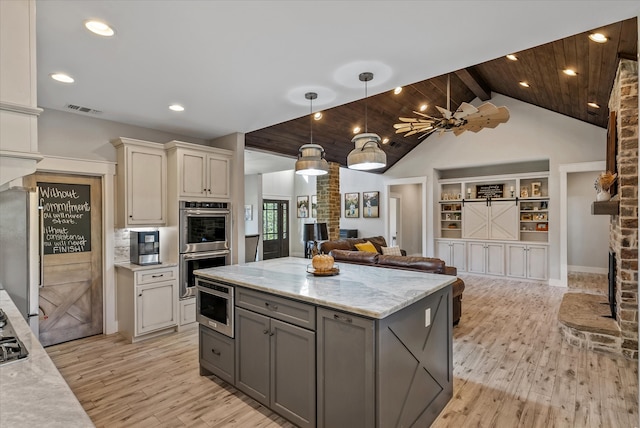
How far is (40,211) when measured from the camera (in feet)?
10.4

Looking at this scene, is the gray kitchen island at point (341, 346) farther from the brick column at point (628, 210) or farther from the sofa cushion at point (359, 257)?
the brick column at point (628, 210)

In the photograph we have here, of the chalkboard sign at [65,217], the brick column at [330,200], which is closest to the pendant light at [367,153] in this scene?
the chalkboard sign at [65,217]

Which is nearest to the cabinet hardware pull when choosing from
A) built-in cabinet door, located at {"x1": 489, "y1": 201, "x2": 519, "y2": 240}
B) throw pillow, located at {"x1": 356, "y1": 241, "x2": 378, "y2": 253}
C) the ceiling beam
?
throw pillow, located at {"x1": 356, "y1": 241, "x2": 378, "y2": 253}

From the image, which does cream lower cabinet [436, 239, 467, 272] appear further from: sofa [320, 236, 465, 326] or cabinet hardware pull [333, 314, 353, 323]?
cabinet hardware pull [333, 314, 353, 323]

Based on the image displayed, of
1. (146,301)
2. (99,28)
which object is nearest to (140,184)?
(146,301)

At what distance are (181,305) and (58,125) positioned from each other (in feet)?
8.11

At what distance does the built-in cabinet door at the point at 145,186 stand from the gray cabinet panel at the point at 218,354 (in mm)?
1818

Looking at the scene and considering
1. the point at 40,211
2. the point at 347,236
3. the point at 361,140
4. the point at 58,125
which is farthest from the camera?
the point at 347,236

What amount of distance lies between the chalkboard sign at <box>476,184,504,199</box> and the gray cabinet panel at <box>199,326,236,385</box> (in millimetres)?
6985

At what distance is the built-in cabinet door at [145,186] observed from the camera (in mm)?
3939

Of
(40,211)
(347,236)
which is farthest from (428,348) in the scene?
(347,236)

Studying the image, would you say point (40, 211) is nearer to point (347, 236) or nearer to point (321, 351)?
point (321, 351)

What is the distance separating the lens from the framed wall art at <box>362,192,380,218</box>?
911 cm

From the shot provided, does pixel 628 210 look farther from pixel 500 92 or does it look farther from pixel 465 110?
pixel 500 92
